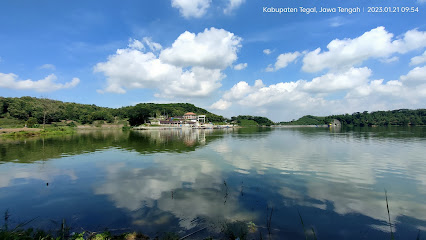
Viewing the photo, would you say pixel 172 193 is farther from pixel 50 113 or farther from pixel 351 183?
pixel 50 113

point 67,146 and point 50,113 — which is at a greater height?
point 50,113

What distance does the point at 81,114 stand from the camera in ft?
419

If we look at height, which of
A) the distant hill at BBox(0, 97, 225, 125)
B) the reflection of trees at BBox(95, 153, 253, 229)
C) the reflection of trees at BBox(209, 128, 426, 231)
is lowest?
the reflection of trees at BBox(95, 153, 253, 229)

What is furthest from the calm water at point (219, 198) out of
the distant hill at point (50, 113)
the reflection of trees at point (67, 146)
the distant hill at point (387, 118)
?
the distant hill at point (387, 118)

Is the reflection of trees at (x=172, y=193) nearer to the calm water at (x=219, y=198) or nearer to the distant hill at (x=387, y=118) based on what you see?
the calm water at (x=219, y=198)

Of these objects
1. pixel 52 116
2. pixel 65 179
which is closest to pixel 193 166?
pixel 65 179

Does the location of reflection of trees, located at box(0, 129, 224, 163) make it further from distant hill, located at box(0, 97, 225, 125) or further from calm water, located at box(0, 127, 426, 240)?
distant hill, located at box(0, 97, 225, 125)

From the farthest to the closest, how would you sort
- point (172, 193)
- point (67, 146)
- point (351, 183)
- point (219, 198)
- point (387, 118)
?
1. point (387, 118)
2. point (67, 146)
3. point (351, 183)
4. point (172, 193)
5. point (219, 198)

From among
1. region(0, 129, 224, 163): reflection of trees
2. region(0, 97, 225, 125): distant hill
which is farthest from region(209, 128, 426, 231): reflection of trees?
region(0, 97, 225, 125): distant hill

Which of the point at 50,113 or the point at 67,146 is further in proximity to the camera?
the point at 50,113

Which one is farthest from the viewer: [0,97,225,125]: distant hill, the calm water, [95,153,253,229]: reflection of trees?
[0,97,225,125]: distant hill

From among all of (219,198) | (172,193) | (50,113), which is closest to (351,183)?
(219,198)

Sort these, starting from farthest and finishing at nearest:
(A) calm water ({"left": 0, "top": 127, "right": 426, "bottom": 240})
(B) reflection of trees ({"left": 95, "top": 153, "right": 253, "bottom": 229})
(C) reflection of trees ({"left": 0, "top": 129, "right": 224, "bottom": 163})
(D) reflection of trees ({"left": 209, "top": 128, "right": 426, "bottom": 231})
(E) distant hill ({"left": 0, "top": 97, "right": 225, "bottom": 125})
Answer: (E) distant hill ({"left": 0, "top": 97, "right": 225, "bottom": 125})
(C) reflection of trees ({"left": 0, "top": 129, "right": 224, "bottom": 163})
(D) reflection of trees ({"left": 209, "top": 128, "right": 426, "bottom": 231})
(B) reflection of trees ({"left": 95, "top": 153, "right": 253, "bottom": 229})
(A) calm water ({"left": 0, "top": 127, "right": 426, "bottom": 240})

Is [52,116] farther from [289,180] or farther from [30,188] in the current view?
[289,180]
